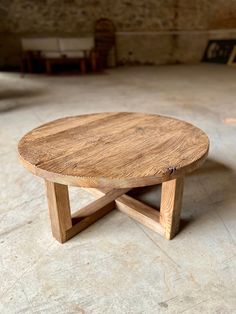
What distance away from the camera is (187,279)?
1.19 meters

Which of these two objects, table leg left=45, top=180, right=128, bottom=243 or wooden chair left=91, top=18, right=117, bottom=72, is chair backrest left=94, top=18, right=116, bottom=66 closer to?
wooden chair left=91, top=18, right=117, bottom=72

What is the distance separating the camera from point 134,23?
23.7 feet

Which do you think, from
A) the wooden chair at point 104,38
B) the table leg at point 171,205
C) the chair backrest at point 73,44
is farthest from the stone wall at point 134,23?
the table leg at point 171,205

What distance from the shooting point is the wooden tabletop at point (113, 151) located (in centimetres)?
108

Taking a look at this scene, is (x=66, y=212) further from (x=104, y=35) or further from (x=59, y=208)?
(x=104, y=35)

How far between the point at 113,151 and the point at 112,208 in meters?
0.49

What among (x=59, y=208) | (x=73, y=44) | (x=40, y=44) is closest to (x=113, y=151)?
(x=59, y=208)

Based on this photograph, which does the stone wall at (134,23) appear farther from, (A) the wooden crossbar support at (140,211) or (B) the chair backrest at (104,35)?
(A) the wooden crossbar support at (140,211)

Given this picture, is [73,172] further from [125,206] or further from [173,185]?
[125,206]

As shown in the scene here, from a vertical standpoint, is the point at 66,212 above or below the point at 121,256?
above

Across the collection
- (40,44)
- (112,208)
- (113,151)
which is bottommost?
(40,44)

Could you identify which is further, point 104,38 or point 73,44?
point 104,38

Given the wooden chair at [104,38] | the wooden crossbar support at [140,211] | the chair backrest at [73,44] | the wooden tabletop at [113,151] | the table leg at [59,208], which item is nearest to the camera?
the wooden tabletop at [113,151]

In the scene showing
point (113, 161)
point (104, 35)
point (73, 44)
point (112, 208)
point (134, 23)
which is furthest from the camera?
point (134, 23)
